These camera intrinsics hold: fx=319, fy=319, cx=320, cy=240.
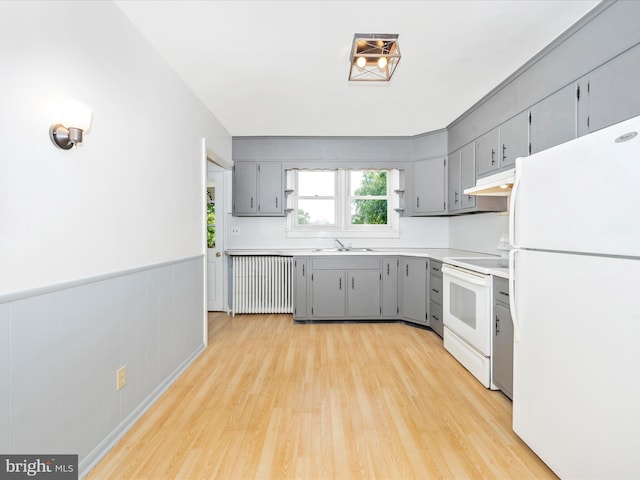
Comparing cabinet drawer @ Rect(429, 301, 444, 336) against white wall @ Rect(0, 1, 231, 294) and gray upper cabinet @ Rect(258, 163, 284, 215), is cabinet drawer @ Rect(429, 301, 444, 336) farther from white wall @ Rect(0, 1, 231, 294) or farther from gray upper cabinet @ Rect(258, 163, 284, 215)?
white wall @ Rect(0, 1, 231, 294)

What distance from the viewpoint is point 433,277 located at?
3672mm

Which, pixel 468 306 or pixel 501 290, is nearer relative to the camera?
pixel 501 290

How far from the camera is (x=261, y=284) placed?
4477 millimetres

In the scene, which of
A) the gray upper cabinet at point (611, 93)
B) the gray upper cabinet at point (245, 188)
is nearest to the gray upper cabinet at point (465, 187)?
the gray upper cabinet at point (611, 93)

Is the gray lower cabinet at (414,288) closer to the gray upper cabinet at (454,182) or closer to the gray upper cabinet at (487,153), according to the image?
the gray upper cabinet at (454,182)

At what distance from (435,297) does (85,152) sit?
3383 mm

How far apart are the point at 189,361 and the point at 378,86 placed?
2.96 m

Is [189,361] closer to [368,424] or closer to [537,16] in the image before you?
[368,424]

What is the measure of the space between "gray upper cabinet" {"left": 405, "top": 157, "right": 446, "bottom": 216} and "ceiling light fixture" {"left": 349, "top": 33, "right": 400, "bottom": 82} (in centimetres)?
196

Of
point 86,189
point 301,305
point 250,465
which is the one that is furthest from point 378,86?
point 250,465

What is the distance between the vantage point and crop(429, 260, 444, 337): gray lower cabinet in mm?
3498

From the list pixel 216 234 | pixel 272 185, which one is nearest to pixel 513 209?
pixel 272 185

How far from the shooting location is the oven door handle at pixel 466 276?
2471mm

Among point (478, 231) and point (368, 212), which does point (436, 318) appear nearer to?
point (478, 231)
